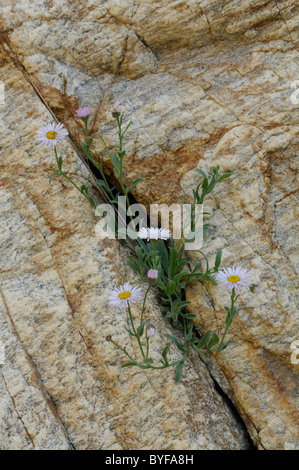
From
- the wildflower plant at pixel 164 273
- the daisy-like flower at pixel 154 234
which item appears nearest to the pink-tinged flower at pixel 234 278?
the wildflower plant at pixel 164 273

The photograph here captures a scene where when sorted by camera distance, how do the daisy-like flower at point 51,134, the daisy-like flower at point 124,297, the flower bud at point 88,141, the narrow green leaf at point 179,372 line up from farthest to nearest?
the flower bud at point 88,141 → the daisy-like flower at point 51,134 → the narrow green leaf at point 179,372 → the daisy-like flower at point 124,297

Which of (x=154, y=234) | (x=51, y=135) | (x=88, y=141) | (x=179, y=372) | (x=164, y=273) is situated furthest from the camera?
(x=164, y=273)

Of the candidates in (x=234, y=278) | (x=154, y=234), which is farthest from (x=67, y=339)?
(x=234, y=278)

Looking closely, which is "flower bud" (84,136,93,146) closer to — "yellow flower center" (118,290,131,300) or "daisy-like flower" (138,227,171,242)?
"daisy-like flower" (138,227,171,242)

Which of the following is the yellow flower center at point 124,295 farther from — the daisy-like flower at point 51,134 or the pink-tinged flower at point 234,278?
the daisy-like flower at point 51,134

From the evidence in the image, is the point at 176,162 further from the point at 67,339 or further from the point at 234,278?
the point at 67,339

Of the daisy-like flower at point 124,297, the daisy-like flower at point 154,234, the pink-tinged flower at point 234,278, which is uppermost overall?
the daisy-like flower at point 154,234

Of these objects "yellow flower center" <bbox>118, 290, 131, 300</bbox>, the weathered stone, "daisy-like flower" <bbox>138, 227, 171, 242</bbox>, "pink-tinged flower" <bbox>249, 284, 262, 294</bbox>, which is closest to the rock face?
the weathered stone
